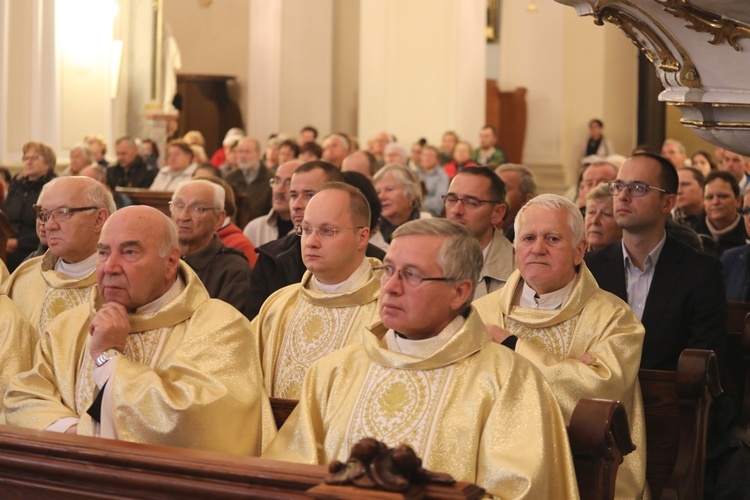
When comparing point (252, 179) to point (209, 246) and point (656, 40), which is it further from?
point (656, 40)

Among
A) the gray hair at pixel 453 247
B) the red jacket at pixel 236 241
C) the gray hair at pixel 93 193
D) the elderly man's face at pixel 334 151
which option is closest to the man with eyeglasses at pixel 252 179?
the elderly man's face at pixel 334 151

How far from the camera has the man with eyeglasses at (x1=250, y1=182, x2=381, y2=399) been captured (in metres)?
4.36

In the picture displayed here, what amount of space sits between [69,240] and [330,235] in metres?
1.13

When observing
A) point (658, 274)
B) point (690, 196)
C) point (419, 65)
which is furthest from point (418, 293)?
point (419, 65)

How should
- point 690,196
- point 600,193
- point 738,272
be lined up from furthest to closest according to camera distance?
point 690,196, point 738,272, point 600,193

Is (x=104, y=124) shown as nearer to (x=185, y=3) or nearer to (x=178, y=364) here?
(x=185, y=3)

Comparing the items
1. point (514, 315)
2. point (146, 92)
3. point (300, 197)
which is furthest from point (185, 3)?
point (514, 315)

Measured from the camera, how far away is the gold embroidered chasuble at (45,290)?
15.9 feet

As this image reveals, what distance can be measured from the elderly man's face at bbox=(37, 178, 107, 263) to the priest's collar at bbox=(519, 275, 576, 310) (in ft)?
5.95

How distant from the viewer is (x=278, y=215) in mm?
6984

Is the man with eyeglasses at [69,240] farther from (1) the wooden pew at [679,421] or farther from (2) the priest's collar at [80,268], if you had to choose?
(1) the wooden pew at [679,421]

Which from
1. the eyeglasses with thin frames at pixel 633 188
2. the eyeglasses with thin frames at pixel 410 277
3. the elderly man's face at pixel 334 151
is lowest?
the eyeglasses with thin frames at pixel 410 277

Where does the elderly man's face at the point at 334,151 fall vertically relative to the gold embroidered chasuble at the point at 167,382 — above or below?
above

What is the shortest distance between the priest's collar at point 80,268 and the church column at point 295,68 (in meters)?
12.4
